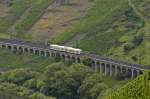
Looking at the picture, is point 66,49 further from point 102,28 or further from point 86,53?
point 102,28

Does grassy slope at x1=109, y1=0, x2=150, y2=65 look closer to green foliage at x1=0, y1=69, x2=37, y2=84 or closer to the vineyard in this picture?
green foliage at x1=0, y1=69, x2=37, y2=84

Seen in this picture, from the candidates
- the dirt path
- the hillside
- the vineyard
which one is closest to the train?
the hillside

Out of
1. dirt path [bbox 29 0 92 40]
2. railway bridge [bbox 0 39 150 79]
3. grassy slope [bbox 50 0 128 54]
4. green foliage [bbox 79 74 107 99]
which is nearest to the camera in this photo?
green foliage [bbox 79 74 107 99]

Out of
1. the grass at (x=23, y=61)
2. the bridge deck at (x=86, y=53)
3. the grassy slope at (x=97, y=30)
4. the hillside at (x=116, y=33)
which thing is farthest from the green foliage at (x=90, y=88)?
the grassy slope at (x=97, y=30)

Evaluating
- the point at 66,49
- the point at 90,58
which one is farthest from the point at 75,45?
the point at 90,58

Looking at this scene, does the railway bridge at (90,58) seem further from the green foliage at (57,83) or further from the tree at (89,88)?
the tree at (89,88)

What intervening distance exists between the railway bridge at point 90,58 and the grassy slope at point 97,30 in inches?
449

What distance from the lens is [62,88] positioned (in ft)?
429

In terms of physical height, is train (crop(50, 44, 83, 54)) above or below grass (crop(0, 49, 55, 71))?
above

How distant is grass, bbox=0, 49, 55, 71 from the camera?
6358 inches

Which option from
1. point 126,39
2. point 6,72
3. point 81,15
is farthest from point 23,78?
point 81,15

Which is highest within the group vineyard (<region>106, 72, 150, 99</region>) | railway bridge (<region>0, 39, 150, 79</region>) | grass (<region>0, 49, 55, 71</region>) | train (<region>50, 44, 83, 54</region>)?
vineyard (<region>106, 72, 150, 99</region>)

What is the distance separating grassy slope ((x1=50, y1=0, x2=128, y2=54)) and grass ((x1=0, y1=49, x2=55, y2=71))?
12.8 metres

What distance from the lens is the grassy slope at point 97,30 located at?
565 ft
